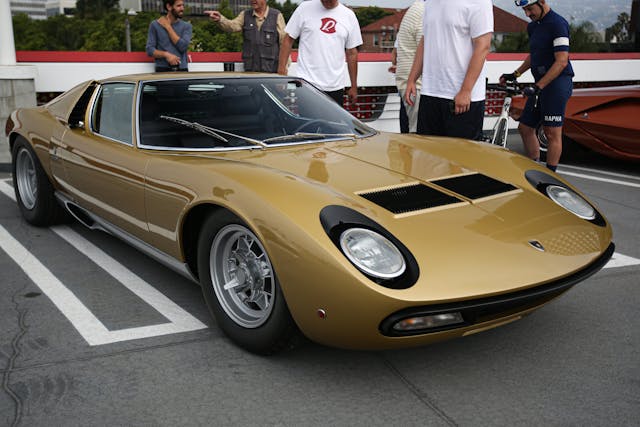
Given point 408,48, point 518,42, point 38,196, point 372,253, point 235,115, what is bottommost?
point 38,196

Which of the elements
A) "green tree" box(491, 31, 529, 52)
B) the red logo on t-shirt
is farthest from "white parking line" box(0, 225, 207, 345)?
"green tree" box(491, 31, 529, 52)

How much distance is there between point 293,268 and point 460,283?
581 millimetres

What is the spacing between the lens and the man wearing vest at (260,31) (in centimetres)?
670

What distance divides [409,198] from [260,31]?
450 cm

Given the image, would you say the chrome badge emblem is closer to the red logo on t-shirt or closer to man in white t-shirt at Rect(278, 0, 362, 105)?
man in white t-shirt at Rect(278, 0, 362, 105)

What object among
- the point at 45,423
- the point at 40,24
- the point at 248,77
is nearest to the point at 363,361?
the point at 45,423

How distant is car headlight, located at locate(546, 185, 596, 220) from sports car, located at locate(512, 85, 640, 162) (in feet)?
13.2

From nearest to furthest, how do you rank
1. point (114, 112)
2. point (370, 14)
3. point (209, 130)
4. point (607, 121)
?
1. point (209, 130)
2. point (114, 112)
3. point (607, 121)
4. point (370, 14)

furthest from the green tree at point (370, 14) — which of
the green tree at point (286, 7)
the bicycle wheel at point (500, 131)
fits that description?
the bicycle wheel at point (500, 131)

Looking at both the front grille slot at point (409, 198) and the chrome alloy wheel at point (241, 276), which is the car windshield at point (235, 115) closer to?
the chrome alloy wheel at point (241, 276)

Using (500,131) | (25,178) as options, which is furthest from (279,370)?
(500,131)

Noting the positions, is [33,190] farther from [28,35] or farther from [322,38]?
[28,35]

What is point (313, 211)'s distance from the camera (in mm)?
2410

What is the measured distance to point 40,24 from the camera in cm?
10312
